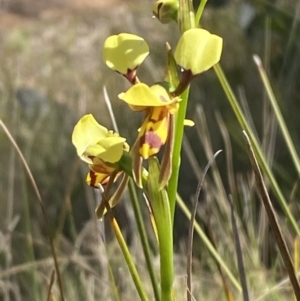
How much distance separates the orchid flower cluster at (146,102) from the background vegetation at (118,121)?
68cm

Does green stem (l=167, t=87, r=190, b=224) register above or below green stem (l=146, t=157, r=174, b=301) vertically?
above

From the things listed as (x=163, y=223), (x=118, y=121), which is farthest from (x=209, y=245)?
(x=118, y=121)

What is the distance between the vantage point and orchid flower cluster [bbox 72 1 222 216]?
1.24ft

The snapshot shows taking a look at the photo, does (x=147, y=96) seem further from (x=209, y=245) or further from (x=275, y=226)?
(x=209, y=245)

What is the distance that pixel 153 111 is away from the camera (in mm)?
388

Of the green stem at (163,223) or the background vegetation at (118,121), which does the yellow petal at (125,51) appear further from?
the background vegetation at (118,121)

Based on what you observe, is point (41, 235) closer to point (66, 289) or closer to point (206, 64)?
point (66, 289)

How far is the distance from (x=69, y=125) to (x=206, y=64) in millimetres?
1519

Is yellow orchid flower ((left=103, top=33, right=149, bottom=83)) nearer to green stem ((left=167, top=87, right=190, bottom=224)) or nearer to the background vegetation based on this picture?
green stem ((left=167, top=87, right=190, bottom=224))

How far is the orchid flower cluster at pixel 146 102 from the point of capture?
38cm

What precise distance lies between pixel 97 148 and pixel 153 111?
4cm

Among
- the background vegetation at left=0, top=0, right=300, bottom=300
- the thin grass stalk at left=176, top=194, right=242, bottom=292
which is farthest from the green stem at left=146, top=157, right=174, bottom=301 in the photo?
the background vegetation at left=0, top=0, right=300, bottom=300

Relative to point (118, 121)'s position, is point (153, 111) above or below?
above

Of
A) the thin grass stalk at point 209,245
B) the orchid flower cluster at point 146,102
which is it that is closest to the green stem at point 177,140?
the orchid flower cluster at point 146,102
